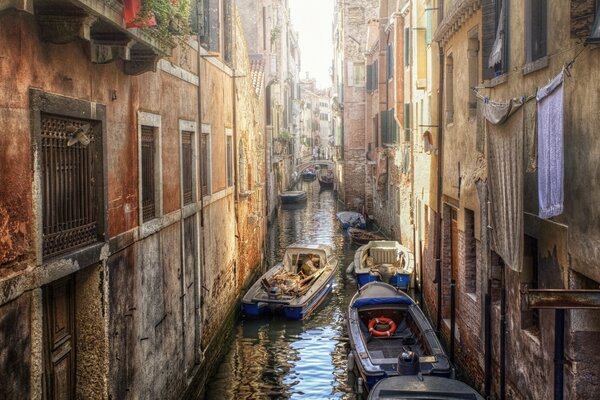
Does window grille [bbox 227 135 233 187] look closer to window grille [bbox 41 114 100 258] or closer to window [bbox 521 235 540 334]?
window [bbox 521 235 540 334]

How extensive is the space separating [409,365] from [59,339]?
20.7ft

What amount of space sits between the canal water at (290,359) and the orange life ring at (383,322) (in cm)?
108

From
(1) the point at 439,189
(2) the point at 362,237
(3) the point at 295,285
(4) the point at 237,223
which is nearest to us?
(1) the point at 439,189

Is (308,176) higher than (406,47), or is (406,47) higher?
(406,47)

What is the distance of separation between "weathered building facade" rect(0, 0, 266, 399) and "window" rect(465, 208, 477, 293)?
199 inches

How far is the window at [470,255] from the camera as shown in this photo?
511 inches

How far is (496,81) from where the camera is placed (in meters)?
10.4

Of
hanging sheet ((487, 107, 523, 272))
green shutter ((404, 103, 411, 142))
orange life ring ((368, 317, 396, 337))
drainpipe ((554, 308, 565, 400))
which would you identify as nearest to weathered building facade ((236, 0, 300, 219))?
green shutter ((404, 103, 411, 142))

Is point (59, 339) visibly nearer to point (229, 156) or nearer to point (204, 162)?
point (204, 162)

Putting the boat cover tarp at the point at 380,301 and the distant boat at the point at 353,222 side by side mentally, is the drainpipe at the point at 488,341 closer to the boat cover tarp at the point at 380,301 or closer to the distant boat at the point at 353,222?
the boat cover tarp at the point at 380,301

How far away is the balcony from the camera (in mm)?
5895

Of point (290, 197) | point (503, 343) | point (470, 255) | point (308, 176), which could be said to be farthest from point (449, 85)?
point (308, 176)

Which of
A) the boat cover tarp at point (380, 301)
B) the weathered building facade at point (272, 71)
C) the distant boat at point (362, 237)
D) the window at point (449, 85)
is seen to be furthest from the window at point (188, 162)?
the distant boat at point (362, 237)

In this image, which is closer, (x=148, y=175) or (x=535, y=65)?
(x=535, y=65)
